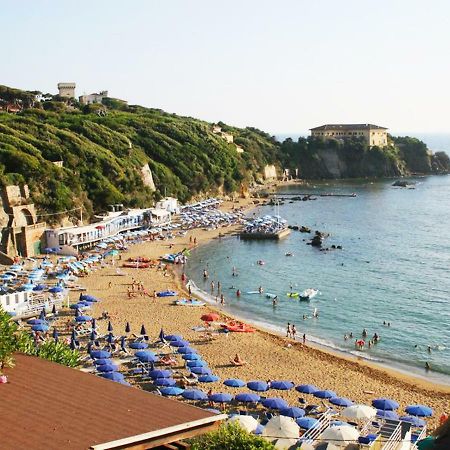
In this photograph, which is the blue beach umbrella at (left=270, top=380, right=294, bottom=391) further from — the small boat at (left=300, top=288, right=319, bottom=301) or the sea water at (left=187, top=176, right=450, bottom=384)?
the small boat at (left=300, top=288, right=319, bottom=301)

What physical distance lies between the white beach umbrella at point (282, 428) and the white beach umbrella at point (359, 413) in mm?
2848

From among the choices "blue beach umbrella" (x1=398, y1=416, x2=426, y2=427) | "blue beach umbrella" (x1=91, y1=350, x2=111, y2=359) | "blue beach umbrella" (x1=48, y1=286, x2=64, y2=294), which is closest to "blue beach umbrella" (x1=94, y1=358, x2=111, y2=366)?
"blue beach umbrella" (x1=91, y1=350, x2=111, y2=359)

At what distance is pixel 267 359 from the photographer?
3198 centimetres

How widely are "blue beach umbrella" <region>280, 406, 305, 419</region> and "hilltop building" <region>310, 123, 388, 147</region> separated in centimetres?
13576

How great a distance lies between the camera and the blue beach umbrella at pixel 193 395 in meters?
24.2

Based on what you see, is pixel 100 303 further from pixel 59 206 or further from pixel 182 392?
pixel 59 206

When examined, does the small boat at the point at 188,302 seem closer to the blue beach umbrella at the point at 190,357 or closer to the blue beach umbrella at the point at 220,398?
the blue beach umbrella at the point at 190,357

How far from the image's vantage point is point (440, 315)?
4103 cm

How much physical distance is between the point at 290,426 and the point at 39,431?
44.9 ft

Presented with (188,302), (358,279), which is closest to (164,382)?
(188,302)

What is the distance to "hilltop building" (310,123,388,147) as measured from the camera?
15688cm

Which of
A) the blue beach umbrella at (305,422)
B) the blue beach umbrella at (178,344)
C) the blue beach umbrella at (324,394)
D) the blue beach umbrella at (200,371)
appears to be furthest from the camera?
the blue beach umbrella at (178,344)

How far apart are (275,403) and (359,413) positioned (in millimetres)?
3263

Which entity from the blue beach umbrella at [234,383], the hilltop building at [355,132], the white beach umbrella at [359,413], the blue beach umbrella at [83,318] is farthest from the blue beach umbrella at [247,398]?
the hilltop building at [355,132]
